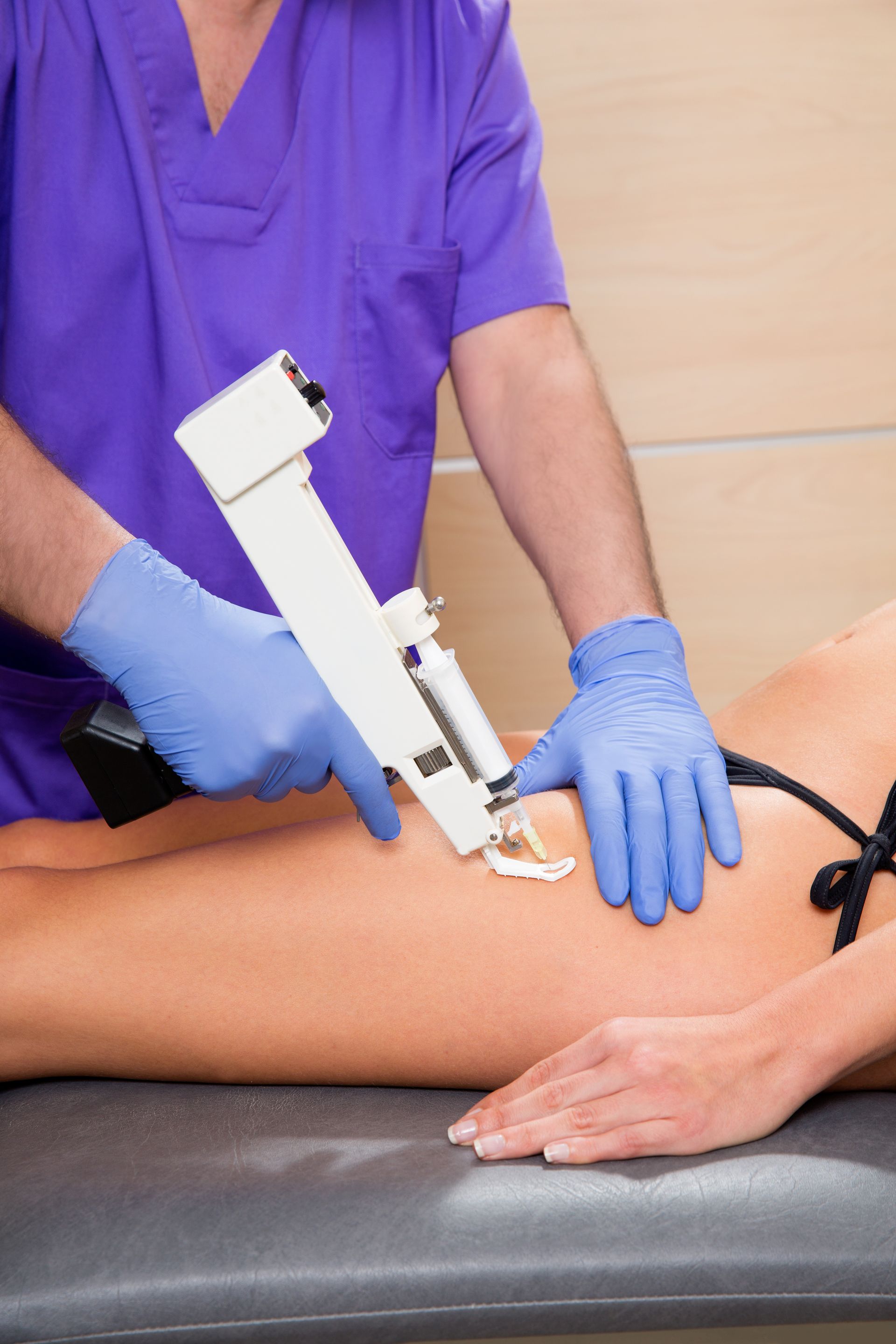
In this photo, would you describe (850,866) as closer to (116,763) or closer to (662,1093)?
(662,1093)

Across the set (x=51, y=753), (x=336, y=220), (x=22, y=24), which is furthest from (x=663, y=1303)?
(x=22, y=24)

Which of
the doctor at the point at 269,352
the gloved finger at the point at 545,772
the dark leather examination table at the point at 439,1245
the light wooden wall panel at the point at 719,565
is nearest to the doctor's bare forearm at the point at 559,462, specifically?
the doctor at the point at 269,352

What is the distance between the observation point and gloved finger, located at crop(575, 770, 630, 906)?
2.97 ft

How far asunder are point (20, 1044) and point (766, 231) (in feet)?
5.90

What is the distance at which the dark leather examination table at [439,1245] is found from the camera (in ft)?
2.23

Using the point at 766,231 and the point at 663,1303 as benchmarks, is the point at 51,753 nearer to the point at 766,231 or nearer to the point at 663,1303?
the point at 663,1303

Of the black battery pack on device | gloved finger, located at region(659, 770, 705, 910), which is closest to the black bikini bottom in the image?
gloved finger, located at region(659, 770, 705, 910)

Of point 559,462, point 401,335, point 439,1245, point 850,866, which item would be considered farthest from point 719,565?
point 439,1245

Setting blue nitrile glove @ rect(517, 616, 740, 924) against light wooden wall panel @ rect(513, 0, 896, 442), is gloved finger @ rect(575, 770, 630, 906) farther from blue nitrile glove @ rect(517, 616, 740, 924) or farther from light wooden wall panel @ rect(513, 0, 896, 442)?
light wooden wall panel @ rect(513, 0, 896, 442)

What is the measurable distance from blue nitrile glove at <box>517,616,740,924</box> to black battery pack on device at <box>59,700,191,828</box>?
0.39 metres

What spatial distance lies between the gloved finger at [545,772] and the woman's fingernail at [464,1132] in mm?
347

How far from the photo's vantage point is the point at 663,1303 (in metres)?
0.68

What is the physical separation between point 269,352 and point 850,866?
864 millimetres

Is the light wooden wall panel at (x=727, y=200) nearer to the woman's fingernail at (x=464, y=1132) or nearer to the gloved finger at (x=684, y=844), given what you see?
the gloved finger at (x=684, y=844)
